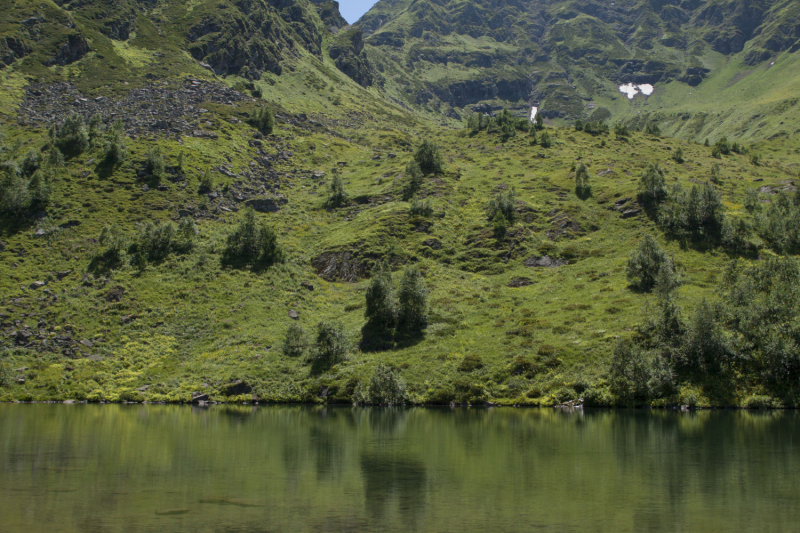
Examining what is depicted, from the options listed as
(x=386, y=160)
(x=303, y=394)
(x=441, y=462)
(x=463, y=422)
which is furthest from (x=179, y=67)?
(x=441, y=462)

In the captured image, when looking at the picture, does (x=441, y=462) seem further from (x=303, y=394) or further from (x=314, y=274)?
(x=314, y=274)

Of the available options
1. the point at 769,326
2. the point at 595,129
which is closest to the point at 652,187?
the point at 769,326

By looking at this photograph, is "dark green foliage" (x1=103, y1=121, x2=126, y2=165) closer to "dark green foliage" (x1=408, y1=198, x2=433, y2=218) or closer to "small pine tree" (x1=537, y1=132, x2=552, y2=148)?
"dark green foliage" (x1=408, y1=198, x2=433, y2=218)

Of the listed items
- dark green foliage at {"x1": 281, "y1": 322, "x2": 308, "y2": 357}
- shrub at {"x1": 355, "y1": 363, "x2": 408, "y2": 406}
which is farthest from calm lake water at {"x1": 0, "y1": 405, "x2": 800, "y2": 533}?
dark green foliage at {"x1": 281, "y1": 322, "x2": 308, "y2": 357}

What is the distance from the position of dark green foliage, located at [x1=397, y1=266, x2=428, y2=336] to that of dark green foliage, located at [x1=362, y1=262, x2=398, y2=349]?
117cm

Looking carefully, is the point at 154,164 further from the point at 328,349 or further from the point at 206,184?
the point at 328,349

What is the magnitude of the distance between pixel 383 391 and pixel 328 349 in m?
12.4

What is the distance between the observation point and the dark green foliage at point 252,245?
328 ft

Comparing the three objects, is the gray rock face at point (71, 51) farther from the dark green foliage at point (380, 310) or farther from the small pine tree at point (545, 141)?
the small pine tree at point (545, 141)

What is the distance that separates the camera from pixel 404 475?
2628cm

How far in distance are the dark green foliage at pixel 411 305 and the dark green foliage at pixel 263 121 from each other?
98300 mm

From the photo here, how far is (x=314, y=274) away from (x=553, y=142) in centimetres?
10611

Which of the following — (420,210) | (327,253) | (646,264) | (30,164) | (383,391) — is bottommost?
(383,391)

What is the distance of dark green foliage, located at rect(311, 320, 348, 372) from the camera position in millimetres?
73188
